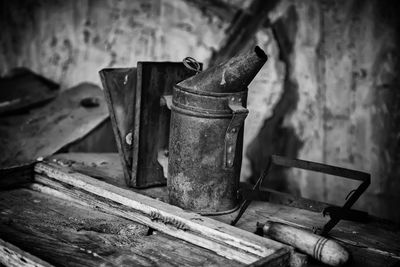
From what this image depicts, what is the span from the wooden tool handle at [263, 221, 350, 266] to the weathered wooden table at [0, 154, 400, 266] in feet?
0.28

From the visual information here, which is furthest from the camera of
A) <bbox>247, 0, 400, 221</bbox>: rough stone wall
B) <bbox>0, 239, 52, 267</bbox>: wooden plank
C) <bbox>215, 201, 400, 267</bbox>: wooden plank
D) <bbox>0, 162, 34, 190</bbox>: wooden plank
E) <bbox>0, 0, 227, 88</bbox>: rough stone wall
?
<bbox>0, 0, 227, 88</bbox>: rough stone wall

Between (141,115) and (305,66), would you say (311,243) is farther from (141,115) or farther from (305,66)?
(305,66)

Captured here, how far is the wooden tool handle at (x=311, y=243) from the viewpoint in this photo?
168 cm

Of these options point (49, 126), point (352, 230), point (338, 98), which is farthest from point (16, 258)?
point (338, 98)

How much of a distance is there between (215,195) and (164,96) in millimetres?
547

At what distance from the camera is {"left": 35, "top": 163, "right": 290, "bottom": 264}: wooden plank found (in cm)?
175

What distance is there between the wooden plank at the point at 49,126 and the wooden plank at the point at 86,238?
0.58 m

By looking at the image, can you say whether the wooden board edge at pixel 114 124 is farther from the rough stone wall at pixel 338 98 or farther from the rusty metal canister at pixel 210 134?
the rough stone wall at pixel 338 98

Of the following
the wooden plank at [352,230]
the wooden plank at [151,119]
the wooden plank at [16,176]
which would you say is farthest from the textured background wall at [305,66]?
the wooden plank at [16,176]

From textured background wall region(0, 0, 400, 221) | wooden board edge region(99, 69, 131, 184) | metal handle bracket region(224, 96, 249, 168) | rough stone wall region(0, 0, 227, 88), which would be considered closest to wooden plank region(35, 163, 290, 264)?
wooden board edge region(99, 69, 131, 184)

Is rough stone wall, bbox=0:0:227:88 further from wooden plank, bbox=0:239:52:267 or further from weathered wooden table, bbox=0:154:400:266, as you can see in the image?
wooden plank, bbox=0:239:52:267

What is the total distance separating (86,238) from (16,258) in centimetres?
29

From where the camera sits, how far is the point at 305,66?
2.91 metres

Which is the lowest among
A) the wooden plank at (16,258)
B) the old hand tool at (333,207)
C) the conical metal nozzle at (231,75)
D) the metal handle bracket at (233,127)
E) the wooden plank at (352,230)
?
the wooden plank at (16,258)
